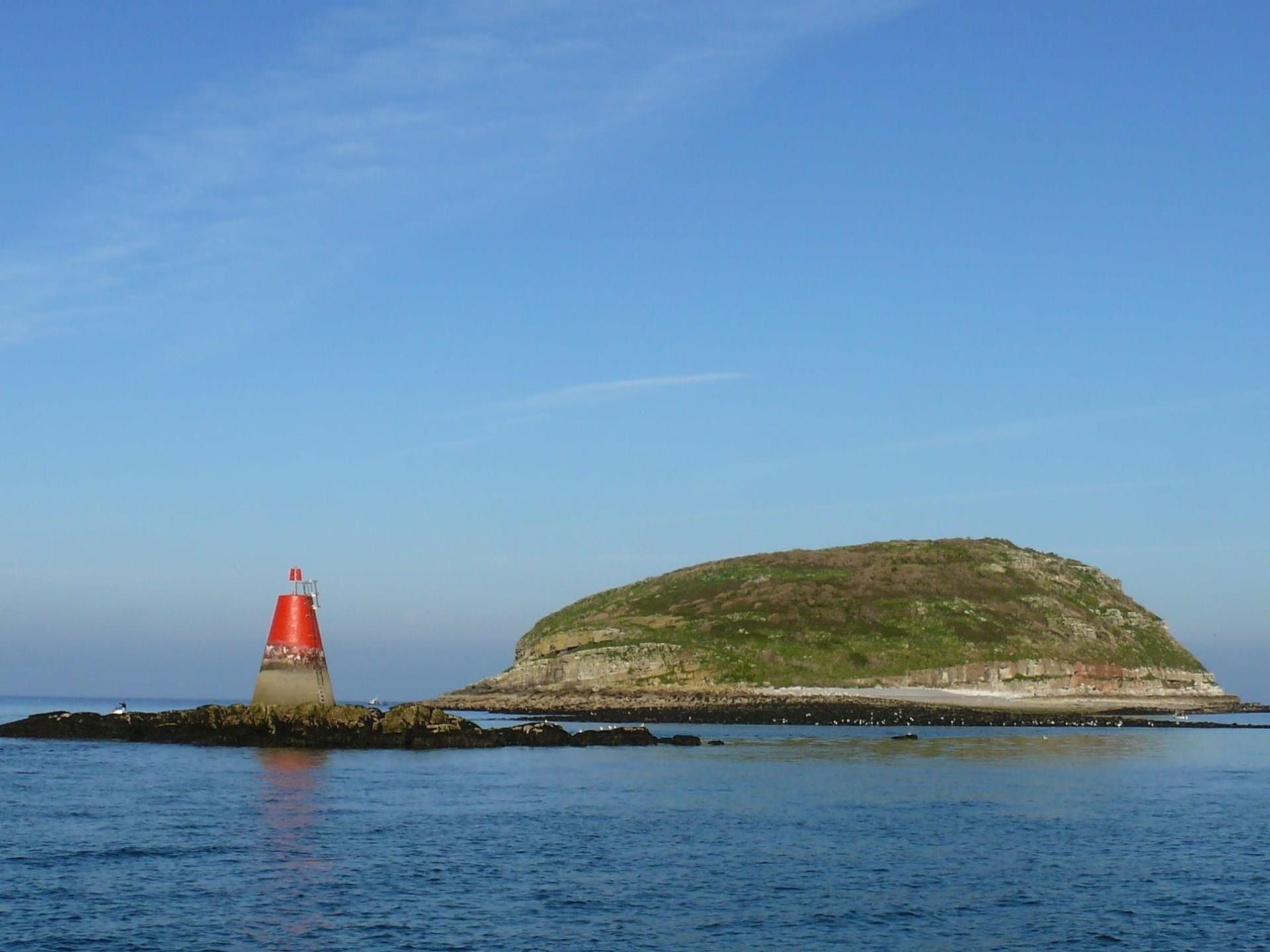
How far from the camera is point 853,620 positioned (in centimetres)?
15700

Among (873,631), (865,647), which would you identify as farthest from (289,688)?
(873,631)

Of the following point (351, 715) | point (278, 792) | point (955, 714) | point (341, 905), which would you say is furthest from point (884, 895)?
point (955, 714)

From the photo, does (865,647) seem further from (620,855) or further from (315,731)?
(620,855)

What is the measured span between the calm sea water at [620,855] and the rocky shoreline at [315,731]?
647 cm

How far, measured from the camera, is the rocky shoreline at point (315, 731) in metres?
71.1

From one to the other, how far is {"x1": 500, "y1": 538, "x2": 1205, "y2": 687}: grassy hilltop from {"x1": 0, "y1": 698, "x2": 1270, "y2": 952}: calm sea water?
79.4 m

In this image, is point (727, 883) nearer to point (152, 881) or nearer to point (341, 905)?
point (341, 905)

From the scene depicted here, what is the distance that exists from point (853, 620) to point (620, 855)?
124396 mm

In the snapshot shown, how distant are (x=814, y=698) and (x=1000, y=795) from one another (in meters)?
73.9

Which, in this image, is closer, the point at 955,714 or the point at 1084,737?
the point at 1084,737

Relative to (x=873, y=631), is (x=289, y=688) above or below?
below

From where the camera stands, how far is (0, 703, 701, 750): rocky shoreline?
7106cm

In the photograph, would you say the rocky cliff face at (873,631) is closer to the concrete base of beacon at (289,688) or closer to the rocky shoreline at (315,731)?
the rocky shoreline at (315,731)

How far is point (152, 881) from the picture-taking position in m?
30.8
